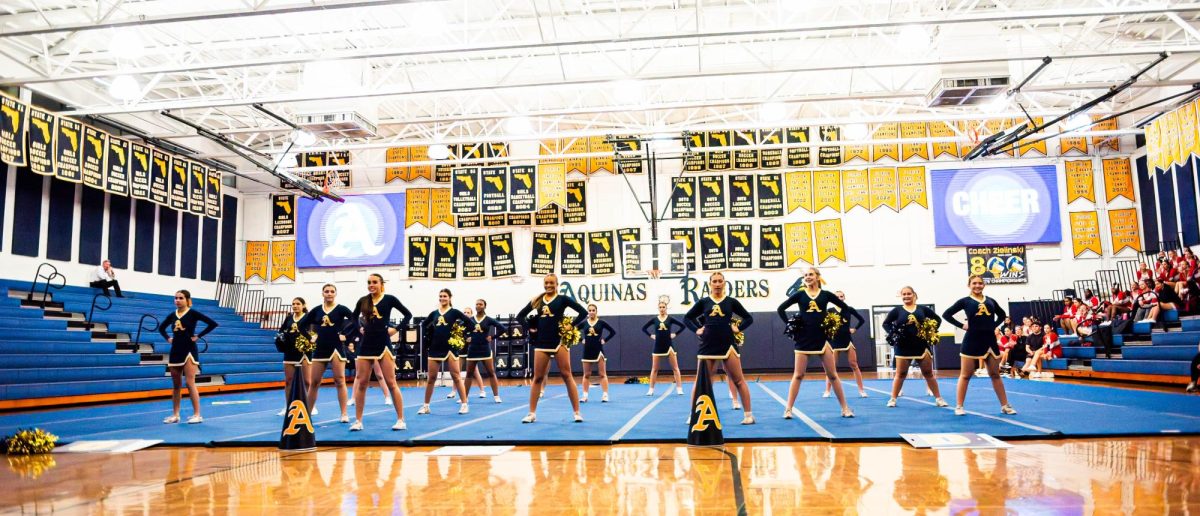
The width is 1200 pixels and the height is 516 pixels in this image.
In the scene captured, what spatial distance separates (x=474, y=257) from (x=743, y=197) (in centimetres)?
928

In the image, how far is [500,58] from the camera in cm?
2075

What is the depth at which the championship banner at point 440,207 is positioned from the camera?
2523 centimetres

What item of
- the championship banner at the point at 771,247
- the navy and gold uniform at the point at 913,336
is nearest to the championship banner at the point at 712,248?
the championship banner at the point at 771,247

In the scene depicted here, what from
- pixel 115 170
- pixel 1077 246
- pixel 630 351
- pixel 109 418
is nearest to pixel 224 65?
pixel 109 418

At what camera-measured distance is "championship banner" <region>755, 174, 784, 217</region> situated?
2398 cm

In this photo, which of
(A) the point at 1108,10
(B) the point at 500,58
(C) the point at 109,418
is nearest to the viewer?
(C) the point at 109,418

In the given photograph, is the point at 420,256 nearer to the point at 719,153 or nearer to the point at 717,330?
the point at 719,153

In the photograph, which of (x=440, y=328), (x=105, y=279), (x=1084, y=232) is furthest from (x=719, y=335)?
(x=1084, y=232)

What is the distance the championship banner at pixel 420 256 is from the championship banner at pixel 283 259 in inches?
169

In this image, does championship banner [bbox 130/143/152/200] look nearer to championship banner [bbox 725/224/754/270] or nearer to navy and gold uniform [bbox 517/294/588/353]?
navy and gold uniform [bbox 517/294/588/353]

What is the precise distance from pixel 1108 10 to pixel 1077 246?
42.9 ft

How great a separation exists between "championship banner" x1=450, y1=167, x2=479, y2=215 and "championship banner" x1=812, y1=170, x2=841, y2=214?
1094 cm

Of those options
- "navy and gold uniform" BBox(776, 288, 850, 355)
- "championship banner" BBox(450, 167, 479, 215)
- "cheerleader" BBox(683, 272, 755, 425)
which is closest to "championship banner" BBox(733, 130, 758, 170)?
"championship banner" BBox(450, 167, 479, 215)

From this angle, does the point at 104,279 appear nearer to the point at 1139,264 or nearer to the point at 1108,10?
the point at 1108,10
